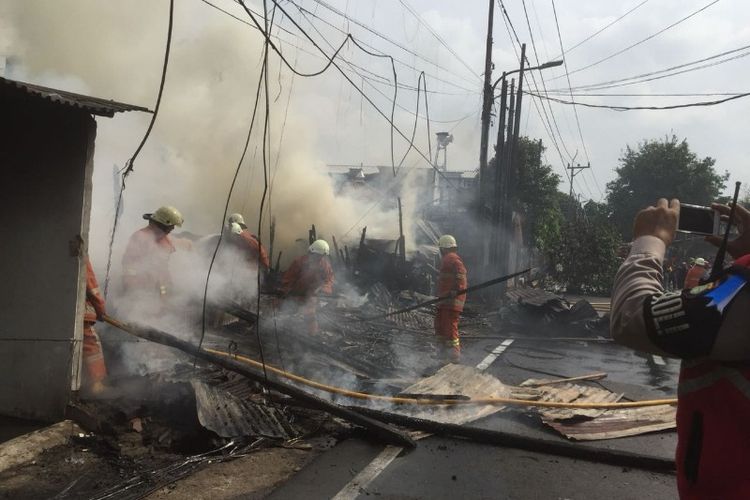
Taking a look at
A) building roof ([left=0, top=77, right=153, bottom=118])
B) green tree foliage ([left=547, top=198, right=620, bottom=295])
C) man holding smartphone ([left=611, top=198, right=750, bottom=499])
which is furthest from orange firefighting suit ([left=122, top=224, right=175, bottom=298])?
green tree foliage ([left=547, top=198, right=620, bottom=295])

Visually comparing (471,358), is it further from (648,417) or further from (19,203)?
(19,203)

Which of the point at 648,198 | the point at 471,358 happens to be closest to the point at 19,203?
the point at 471,358

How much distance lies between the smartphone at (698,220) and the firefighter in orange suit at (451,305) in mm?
6571

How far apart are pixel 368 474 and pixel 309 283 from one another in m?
5.04

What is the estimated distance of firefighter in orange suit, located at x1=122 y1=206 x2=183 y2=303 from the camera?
21.3ft

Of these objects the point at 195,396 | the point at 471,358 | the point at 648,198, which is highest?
the point at 648,198

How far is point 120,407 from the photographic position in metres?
4.57

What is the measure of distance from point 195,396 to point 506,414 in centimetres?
317

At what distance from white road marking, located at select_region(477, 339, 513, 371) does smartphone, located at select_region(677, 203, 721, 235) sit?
20.8 feet

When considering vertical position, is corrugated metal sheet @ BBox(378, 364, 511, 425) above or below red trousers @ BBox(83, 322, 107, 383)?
below

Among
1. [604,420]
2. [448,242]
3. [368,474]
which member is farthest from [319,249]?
[368,474]

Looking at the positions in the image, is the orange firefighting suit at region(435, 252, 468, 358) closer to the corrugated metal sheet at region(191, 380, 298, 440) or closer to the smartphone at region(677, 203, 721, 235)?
the corrugated metal sheet at region(191, 380, 298, 440)

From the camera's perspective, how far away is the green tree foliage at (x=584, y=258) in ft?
76.6

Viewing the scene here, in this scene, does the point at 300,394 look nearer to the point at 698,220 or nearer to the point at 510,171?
the point at 698,220
